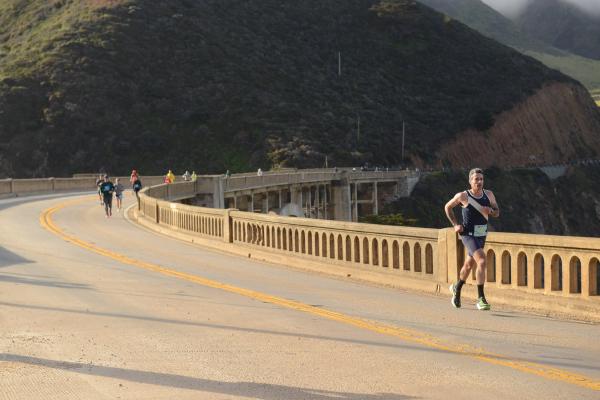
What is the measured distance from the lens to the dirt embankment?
116m

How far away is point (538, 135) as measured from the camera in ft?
404

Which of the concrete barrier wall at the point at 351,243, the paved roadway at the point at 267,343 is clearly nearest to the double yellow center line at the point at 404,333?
the paved roadway at the point at 267,343

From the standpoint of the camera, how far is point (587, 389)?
7.33m

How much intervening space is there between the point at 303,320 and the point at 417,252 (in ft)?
13.1

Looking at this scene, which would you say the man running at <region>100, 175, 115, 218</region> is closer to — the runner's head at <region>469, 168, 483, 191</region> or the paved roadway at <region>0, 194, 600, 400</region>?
the paved roadway at <region>0, 194, 600, 400</region>

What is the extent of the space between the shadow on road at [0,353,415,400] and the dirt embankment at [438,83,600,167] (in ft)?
347

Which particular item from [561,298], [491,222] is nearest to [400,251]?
[561,298]

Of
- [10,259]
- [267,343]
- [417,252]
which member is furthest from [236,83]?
[267,343]

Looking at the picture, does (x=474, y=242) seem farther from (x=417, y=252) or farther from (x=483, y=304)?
(x=417, y=252)

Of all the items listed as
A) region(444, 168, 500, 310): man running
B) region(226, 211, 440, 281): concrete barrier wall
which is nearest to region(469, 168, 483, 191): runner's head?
region(444, 168, 500, 310): man running

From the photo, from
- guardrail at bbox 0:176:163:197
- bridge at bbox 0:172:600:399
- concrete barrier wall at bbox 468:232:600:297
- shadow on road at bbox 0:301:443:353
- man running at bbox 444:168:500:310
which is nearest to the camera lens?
bridge at bbox 0:172:600:399

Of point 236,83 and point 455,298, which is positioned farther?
point 236,83

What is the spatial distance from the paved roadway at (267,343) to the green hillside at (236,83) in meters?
77.0

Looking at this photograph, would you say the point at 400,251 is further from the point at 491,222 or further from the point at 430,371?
the point at 491,222
